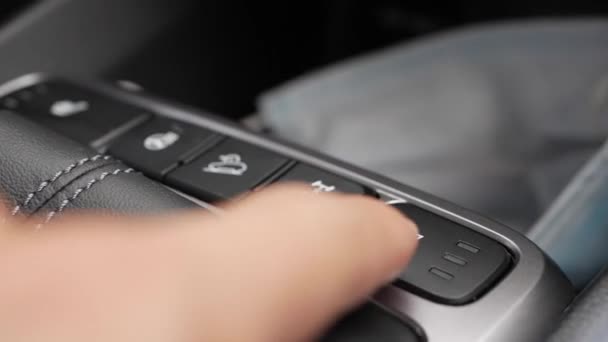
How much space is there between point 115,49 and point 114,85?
7.2 inches

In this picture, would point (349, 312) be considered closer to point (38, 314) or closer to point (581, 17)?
point (38, 314)

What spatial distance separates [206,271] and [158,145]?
21 cm

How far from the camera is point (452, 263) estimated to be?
360 mm

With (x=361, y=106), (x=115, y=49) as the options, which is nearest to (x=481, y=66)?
(x=361, y=106)

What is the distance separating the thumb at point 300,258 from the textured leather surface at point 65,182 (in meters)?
0.06

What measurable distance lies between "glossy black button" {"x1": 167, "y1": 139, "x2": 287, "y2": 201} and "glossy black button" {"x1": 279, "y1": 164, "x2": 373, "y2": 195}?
11 mm

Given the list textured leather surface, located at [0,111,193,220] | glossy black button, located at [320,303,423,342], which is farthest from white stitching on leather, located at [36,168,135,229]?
glossy black button, located at [320,303,423,342]

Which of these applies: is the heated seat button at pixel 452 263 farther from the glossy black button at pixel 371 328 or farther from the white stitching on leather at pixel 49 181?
the white stitching on leather at pixel 49 181

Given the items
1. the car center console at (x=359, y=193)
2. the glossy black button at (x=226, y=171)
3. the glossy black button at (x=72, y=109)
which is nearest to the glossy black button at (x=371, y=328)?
the car center console at (x=359, y=193)

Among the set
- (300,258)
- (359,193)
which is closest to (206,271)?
(300,258)

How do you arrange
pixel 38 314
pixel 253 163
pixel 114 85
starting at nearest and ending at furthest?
pixel 38 314, pixel 253 163, pixel 114 85

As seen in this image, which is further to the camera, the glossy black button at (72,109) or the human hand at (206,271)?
the glossy black button at (72,109)

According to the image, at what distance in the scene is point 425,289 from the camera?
1.13ft

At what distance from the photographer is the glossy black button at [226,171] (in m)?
0.42
